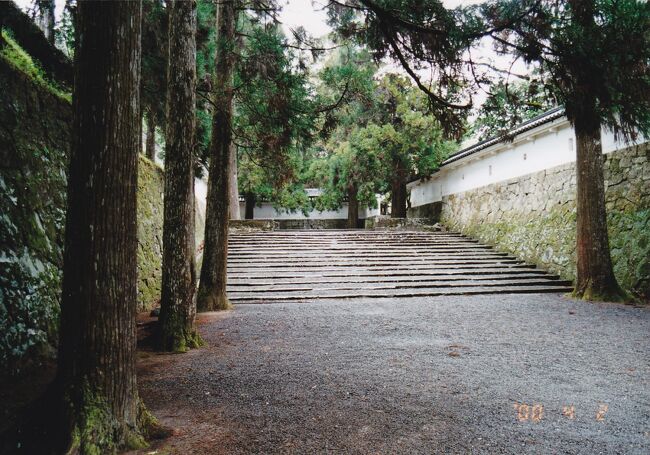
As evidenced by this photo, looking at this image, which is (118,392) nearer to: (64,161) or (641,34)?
(64,161)

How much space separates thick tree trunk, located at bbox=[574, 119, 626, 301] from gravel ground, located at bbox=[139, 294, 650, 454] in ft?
5.92

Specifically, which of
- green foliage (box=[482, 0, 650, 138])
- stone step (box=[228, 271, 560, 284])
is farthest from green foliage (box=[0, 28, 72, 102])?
stone step (box=[228, 271, 560, 284])

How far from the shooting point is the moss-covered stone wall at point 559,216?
8289 mm

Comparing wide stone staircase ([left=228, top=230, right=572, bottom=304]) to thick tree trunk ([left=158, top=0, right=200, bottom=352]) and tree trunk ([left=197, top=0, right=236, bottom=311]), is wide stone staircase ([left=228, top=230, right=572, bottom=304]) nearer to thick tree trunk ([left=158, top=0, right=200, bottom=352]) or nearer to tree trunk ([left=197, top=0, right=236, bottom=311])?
tree trunk ([left=197, top=0, right=236, bottom=311])

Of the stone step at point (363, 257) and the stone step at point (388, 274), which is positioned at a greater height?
the stone step at point (363, 257)

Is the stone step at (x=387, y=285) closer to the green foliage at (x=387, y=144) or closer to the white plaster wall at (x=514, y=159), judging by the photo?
the white plaster wall at (x=514, y=159)

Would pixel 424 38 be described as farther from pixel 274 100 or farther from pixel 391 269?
pixel 391 269

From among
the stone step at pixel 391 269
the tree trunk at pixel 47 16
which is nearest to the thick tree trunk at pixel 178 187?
the tree trunk at pixel 47 16

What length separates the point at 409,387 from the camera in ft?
10.8

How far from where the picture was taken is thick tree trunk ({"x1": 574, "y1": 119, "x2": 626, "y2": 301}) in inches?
304

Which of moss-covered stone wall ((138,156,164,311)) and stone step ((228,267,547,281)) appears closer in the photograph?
moss-covered stone wall ((138,156,164,311))

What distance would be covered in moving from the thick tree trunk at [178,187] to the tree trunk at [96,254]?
243 centimetres

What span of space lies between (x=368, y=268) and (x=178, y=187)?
283 inches

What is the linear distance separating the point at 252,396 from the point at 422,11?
423 cm
